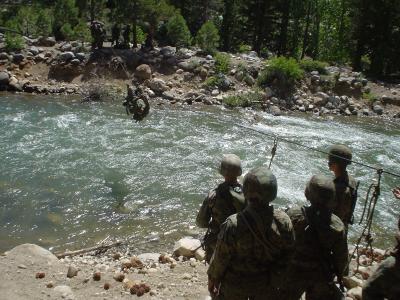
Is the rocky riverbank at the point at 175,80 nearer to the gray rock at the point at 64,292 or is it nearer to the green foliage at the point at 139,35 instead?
the green foliage at the point at 139,35

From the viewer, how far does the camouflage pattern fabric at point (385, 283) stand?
9.76 feet

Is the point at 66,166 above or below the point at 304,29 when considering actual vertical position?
below

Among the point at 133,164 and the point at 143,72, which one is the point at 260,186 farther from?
the point at 143,72

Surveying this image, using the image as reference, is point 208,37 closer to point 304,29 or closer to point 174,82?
point 174,82

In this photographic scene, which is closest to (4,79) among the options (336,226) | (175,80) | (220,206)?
(175,80)

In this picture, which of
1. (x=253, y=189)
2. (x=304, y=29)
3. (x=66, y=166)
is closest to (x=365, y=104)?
(x=304, y=29)

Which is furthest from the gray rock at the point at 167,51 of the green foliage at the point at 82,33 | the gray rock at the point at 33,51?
the gray rock at the point at 33,51

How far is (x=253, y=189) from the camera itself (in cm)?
323

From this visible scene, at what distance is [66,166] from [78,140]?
6.68 ft

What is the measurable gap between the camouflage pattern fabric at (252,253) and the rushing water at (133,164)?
3839 mm

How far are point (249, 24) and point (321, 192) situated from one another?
27.6m

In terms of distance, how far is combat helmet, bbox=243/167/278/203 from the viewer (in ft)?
10.5

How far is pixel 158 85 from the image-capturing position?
19.0m

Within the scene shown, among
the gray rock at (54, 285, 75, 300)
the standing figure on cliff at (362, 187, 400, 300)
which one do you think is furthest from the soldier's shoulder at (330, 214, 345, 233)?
the gray rock at (54, 285, 75, 300)
